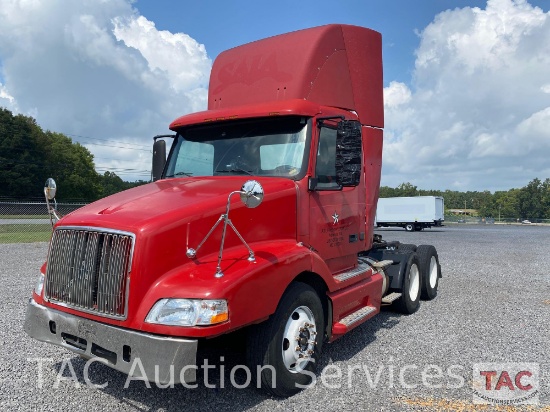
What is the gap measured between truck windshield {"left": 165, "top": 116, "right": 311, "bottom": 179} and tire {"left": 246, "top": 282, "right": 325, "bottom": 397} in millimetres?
1258

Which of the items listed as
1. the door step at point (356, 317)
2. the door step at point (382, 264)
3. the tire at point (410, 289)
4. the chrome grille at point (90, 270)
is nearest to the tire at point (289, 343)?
the door step at point (356, 317)

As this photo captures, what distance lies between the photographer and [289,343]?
13.2 feet

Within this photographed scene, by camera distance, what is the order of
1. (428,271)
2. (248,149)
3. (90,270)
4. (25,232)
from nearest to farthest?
1. (90,270)
2. (248,149)
3. (428,271)
4. (25,232)

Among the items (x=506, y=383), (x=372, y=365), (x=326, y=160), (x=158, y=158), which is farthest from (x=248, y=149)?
(x=506, y=383)

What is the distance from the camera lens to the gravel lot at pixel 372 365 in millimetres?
3896

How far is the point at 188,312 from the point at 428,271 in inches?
235

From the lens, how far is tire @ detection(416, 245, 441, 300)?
8.05 m

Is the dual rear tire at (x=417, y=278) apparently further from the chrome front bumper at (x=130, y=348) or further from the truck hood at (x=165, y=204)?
the chrome front bumper at (x=130, y=348)

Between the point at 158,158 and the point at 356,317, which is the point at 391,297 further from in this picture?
the point at 158,158

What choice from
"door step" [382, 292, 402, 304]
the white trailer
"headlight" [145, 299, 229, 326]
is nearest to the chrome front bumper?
"headlight" [145, 299, 229, 326]

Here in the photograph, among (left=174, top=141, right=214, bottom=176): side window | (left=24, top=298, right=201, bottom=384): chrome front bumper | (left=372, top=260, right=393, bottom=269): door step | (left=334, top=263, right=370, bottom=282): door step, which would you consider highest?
(left=174, top=141, right=214, bottom=176): side window

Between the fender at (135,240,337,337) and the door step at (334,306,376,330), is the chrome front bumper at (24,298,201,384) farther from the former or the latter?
the door step at (334,306,376,330)

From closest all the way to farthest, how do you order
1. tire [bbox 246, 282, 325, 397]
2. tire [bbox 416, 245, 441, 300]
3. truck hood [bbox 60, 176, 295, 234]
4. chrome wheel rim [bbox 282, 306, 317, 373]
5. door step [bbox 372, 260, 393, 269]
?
truck hood [bbox 60, 176, 295, 234], tire [bbox 246, 282, 325, 397], chrome wheel rim [bbox 282, 306, 317, 373], door step [bbox 372, 260, 393, 269], tire [bbox 416, 245, 441, 300]

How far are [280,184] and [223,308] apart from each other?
1.52 metres
